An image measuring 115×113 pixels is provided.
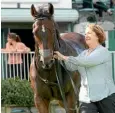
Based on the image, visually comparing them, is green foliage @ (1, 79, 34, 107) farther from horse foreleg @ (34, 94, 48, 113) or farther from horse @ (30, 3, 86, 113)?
horse foreleg @ (34, 94, 48, 113)

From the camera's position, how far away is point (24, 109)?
12805 millimetres

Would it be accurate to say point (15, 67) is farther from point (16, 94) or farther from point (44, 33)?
point (44, 33)

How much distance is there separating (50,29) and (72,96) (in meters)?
1.27

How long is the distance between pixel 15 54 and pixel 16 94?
1.45 meters

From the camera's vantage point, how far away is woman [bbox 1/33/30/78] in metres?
13.9

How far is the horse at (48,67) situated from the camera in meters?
7.98

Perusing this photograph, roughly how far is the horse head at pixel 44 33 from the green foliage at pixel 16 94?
4.60 m

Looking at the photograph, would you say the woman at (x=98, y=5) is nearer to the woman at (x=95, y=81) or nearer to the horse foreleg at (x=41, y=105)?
the horse foreleg at (x=41, y=105)

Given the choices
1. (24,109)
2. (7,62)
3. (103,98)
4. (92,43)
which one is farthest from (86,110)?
(7,62)

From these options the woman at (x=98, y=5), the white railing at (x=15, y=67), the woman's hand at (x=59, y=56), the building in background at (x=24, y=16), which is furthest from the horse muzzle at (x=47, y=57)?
the woman at (x=98, y=5)

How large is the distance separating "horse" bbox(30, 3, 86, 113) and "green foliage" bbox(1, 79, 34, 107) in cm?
366

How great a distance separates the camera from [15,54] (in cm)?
1395

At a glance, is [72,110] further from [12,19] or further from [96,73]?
[12,19]

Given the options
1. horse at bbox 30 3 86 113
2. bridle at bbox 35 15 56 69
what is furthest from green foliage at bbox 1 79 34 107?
bridle at bbox 35 15 56 69
